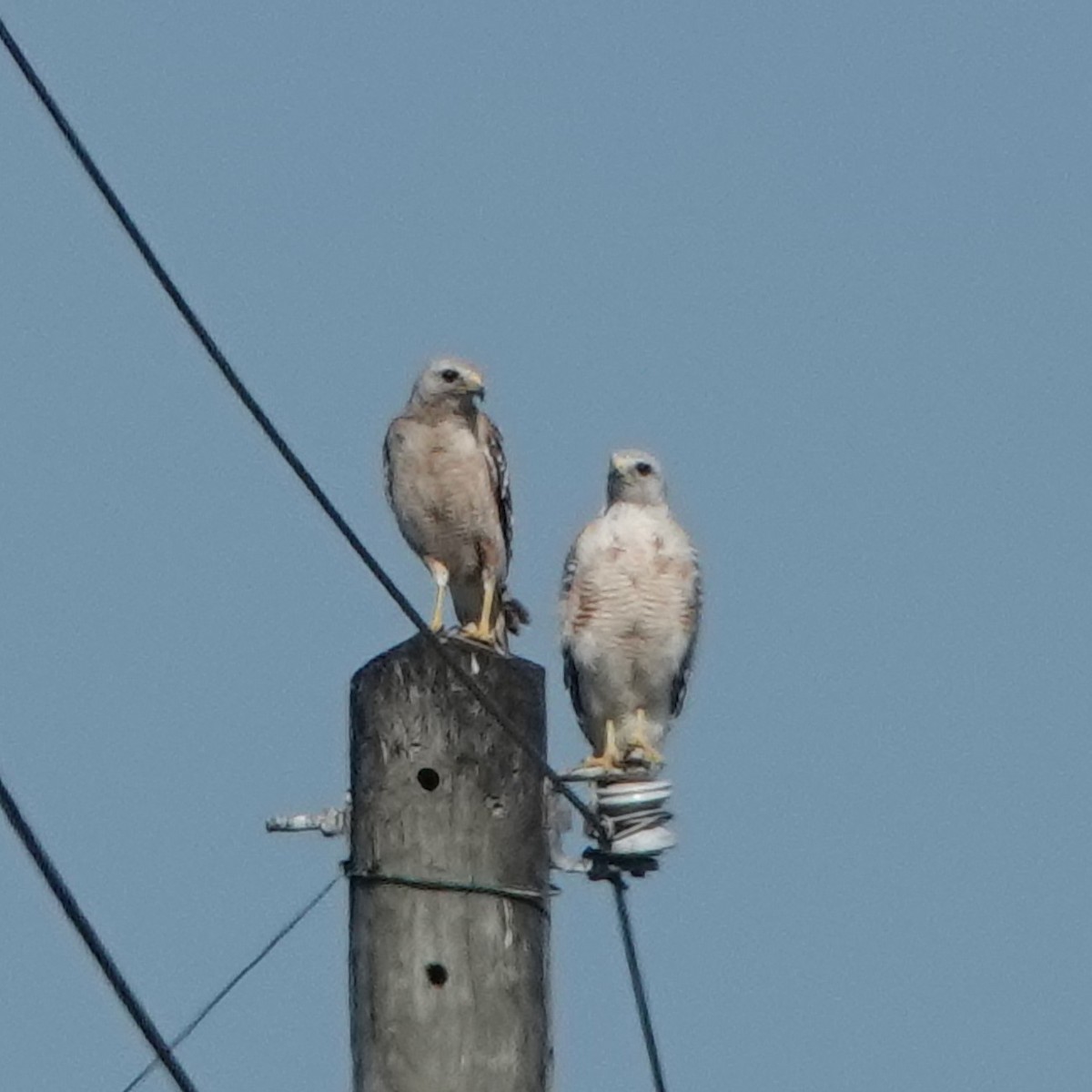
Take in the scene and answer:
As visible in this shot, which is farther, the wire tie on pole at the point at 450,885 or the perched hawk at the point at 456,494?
the perched hawk at the point at 456,494

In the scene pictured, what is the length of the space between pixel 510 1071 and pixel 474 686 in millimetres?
902

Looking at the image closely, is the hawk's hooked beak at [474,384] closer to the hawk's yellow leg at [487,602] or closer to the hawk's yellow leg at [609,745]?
the hawk's yellow leg at [487,602]

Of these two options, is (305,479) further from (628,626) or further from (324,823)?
(628,626)

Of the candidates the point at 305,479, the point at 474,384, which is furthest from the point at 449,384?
the point at 305,479

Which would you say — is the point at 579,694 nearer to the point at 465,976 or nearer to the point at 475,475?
the point at 475,475

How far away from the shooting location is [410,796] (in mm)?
7934

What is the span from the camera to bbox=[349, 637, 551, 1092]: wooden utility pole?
7.70 metres

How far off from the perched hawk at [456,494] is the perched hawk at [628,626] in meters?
0.58

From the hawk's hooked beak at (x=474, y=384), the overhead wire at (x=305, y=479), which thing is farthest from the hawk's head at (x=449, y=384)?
the overhead wire at (x=305, y=479)

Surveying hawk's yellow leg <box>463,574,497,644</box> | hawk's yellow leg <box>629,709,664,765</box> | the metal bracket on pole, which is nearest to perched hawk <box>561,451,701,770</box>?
hawk's yellow leg <box>629,709,664,765</box>

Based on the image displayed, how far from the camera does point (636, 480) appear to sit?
46.1 ft

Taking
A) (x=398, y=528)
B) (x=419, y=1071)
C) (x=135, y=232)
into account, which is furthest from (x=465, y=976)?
(x=398, y=528)

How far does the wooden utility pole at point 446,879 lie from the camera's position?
7695 mm

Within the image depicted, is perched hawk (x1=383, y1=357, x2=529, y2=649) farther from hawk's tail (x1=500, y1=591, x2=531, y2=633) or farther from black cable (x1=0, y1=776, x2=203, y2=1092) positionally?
black cable (x1=0, y1=776, x2=203, y2=1092)
